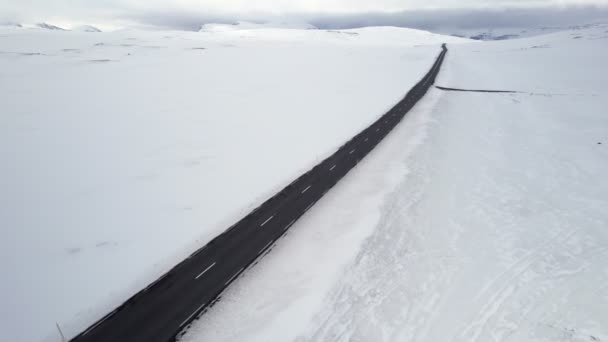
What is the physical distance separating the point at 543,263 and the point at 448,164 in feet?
29.2

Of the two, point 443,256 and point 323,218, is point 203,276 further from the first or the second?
point 443,256

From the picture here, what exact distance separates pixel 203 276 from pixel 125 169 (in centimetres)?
1137

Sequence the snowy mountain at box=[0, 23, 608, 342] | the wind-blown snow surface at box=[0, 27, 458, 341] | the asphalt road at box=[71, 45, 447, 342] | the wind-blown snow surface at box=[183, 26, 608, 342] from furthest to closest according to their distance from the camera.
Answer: the wind-blown snow surface at box=[0, 27, 458, 341]
the snowy mountain at box=[0, 23, 608, 342]
the wind-blown snow surface at box=[183, 26, 608, 342]
the asphalt road at box=[71, 45, 447, 342]

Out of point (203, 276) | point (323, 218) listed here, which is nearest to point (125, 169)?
point (203, 276)

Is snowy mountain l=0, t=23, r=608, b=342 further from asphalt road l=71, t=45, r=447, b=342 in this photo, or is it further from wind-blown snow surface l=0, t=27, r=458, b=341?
asphalt road l=71, t=45, r=447, b=342

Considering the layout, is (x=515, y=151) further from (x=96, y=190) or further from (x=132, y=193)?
(x=96, y=190)

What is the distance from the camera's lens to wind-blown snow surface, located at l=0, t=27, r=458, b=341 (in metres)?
10.4

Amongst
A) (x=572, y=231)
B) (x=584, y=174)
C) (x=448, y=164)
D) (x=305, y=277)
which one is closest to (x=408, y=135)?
(x=448, y=164)

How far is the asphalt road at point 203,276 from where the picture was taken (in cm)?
823

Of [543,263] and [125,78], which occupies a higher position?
[125,78]

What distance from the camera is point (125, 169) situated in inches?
725

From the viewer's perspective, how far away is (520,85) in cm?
4619

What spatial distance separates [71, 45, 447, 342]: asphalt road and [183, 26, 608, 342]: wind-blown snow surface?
1.47ft

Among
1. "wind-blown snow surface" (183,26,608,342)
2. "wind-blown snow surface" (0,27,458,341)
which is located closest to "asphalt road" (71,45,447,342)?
"wind-blown snow surface" (183,26,608,342)
